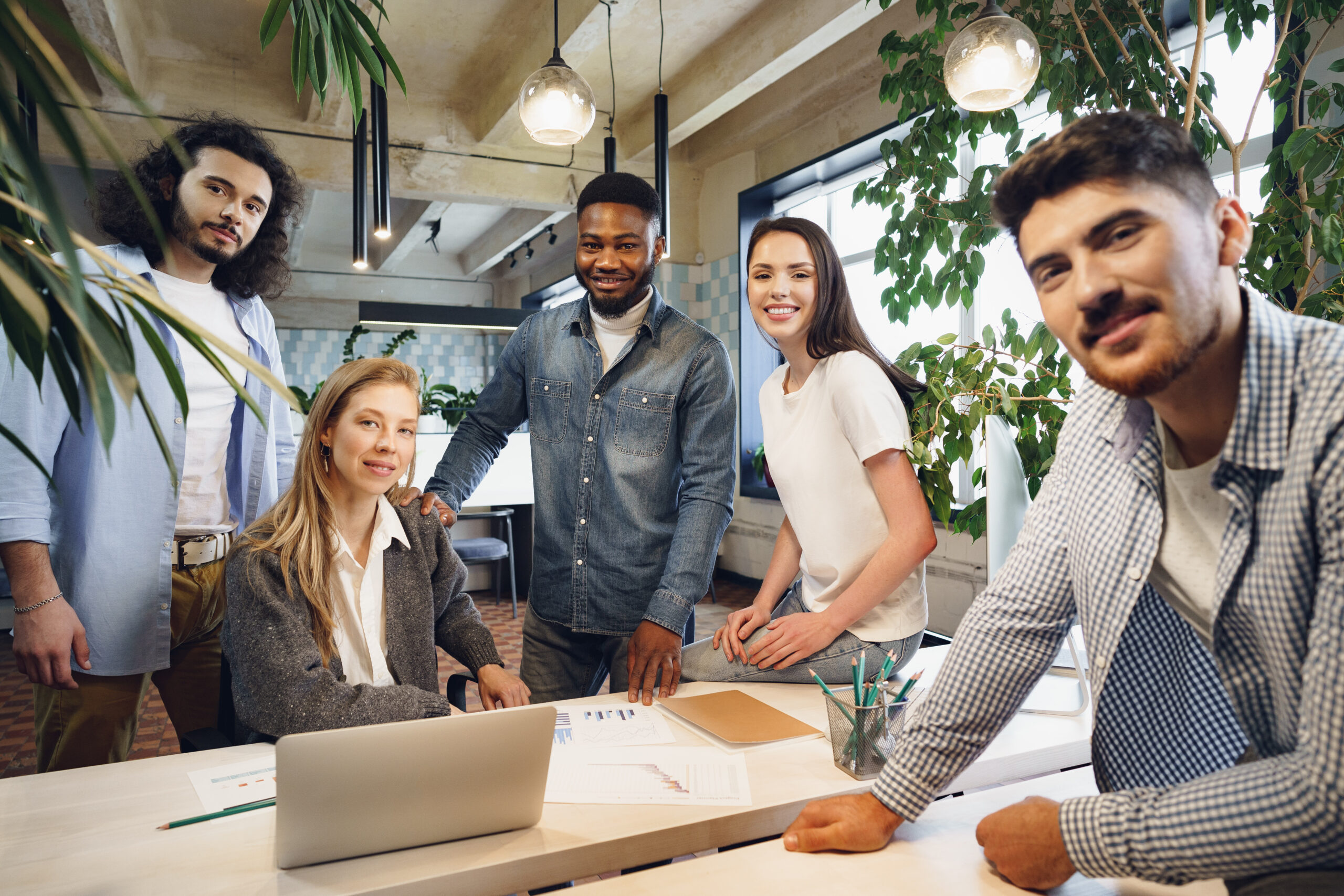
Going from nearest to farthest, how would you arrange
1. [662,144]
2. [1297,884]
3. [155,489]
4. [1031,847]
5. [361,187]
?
1. [1297,884]
2. [1031,847]
3. [155,489]
4. [361,187]
5. [662,144]

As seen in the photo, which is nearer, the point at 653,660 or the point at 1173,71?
the point at 653,660

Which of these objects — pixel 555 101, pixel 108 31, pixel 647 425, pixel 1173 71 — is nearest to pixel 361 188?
pixel 555 101

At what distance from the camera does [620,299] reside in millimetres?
2008

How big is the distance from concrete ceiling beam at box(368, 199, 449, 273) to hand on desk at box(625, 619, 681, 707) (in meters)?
5.86

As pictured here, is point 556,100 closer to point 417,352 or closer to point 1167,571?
point 1167,571

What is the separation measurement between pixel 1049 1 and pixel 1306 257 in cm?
88

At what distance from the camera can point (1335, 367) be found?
74 cm

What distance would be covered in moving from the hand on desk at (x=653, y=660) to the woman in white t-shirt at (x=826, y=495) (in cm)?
9

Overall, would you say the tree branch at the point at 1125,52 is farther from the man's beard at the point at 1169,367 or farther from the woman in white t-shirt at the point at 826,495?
the man's beard at the point at 1169,367

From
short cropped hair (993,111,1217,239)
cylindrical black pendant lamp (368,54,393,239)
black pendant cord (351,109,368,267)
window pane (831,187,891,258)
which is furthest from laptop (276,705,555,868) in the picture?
window pane (831,187,891,258)

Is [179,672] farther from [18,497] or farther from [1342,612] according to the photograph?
[1342,612]

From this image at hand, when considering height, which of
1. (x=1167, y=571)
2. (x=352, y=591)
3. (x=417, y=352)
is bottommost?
(x=352, y=591)

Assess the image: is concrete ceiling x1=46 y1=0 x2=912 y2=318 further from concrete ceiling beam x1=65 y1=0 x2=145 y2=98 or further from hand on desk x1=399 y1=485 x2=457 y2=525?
hand on desk x1=399 y1=485 x2=457 y2=525

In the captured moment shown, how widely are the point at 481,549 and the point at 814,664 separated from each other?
4.05 meters
